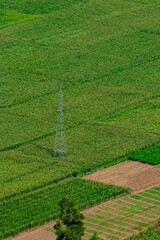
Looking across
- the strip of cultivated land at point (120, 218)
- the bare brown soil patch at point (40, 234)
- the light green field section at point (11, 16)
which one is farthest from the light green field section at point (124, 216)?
the light green field section at point (11, 16)

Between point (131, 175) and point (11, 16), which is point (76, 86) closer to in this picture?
point (131, 175)

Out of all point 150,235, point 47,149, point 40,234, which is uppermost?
point 47,149

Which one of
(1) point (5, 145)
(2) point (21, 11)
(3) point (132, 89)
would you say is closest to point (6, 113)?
(1) point (5, 145)

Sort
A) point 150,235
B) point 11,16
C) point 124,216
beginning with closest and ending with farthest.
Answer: point 150,235, point 124,216, point 11,16

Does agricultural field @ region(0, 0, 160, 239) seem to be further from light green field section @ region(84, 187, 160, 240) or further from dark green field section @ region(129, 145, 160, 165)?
light green field section @ region(84, 187, 160, 240)

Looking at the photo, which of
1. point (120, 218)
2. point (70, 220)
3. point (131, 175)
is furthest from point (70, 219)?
point (131, 175)

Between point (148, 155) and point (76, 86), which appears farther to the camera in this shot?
point (76, 86)

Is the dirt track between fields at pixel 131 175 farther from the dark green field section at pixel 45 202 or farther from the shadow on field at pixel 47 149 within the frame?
the shadow on field at pixel 47 149
